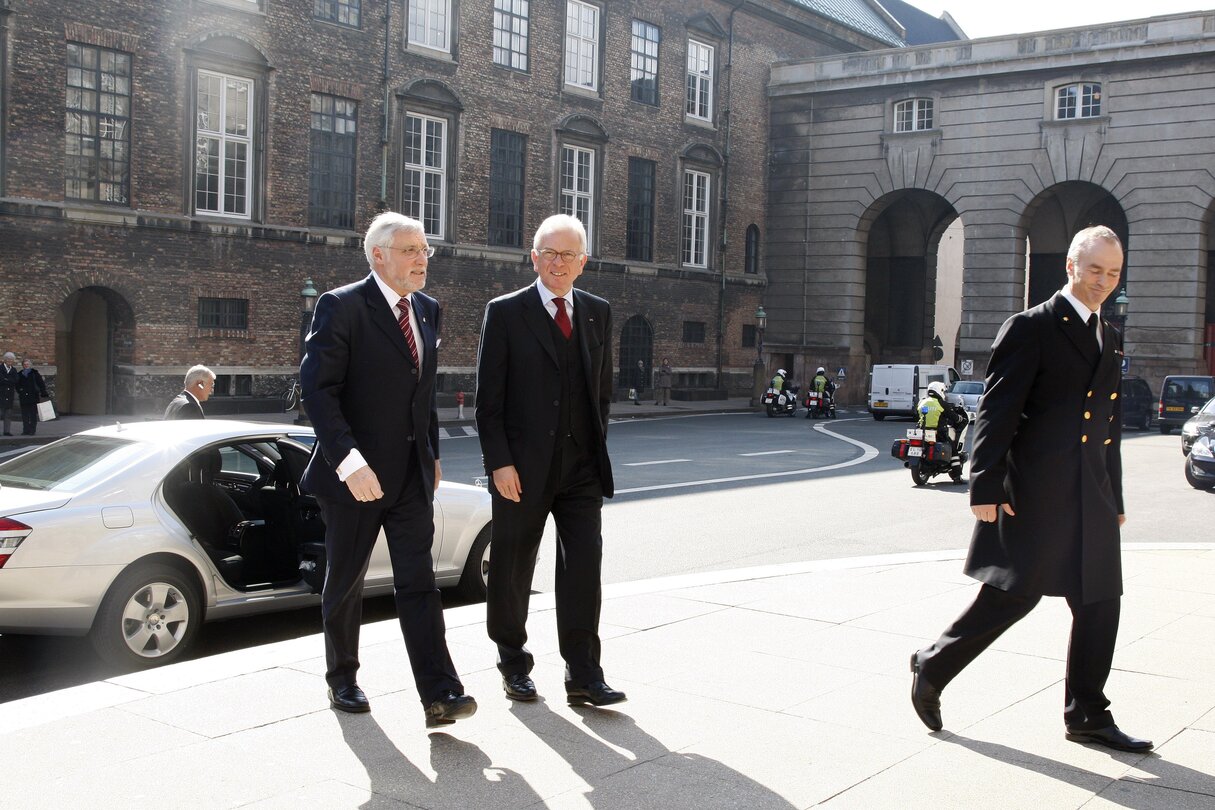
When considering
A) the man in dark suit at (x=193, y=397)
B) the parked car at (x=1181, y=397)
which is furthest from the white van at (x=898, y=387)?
the man in dark suit at (x=193, y=397)

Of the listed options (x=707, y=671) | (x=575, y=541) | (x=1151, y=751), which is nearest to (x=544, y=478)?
(x=575, y=541)

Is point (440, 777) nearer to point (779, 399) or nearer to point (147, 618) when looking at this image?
point (147, 618)

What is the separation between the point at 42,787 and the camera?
4242 millimetres

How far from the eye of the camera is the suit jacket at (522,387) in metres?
5.30

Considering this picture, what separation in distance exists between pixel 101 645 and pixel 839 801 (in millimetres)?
4166

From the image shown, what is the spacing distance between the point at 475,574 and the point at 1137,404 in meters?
30.3

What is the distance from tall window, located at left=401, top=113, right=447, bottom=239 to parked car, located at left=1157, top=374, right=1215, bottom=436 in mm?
19437

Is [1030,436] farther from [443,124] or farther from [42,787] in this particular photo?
[443,124]

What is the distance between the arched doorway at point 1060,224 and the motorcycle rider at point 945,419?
32403mm

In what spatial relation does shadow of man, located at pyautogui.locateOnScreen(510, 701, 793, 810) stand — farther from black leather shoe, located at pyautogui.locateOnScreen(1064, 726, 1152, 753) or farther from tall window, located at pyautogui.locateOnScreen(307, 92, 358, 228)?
tall window, located at pyautogui.locateOnScreen(307, 92, 358, 228)

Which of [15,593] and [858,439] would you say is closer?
[15,593]

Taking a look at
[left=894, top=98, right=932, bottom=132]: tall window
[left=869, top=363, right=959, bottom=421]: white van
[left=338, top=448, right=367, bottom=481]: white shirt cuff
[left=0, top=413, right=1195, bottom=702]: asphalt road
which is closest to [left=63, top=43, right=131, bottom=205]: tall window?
[left=0, top=413, right=1195, bottom=702]: asphalt road

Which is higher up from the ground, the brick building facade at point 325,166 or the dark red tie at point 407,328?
the brick building facade at point 325,166

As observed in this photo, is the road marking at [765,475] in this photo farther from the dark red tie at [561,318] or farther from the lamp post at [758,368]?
the lamp post at [758,368]
